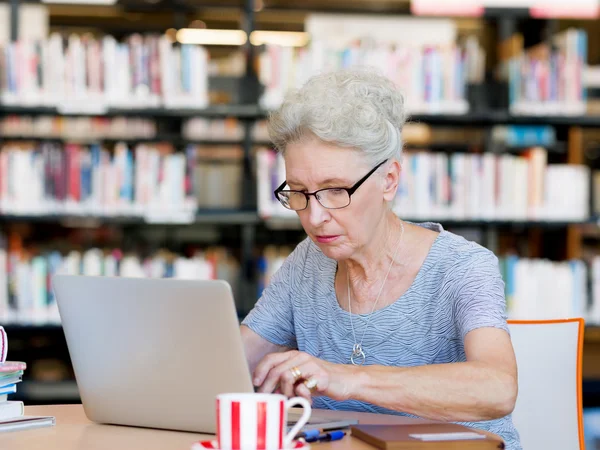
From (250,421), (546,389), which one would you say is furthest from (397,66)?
(250,421)

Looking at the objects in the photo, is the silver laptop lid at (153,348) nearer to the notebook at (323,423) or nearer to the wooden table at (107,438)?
the wooden table at (107,438)

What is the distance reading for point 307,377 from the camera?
130 cm

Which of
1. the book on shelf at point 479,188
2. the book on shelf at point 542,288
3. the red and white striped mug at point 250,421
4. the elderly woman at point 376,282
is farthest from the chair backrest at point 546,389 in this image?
the book on shelf at point 542,288

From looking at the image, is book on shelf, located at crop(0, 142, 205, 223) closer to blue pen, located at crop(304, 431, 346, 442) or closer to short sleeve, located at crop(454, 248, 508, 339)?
short sleeve, located at crop(454, 248, 508, 339)

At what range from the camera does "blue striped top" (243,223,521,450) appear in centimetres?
160

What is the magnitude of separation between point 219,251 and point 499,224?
51.2 inches

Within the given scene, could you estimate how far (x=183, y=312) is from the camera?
3.97 feet

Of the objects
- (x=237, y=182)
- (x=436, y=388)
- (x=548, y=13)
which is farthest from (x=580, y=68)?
(x=436, y=388)

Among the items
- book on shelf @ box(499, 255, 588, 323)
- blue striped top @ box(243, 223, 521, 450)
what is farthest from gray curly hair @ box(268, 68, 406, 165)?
book on shelf @ box(499, 255, 588, 323)

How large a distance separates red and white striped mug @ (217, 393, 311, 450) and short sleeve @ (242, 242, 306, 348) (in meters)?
0.83

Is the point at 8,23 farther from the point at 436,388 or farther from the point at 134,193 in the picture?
the point at 436,388

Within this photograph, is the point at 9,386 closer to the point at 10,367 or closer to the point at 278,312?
the point at 10,367

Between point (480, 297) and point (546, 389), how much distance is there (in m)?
0.33

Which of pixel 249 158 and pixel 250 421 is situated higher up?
pixel 249 158
